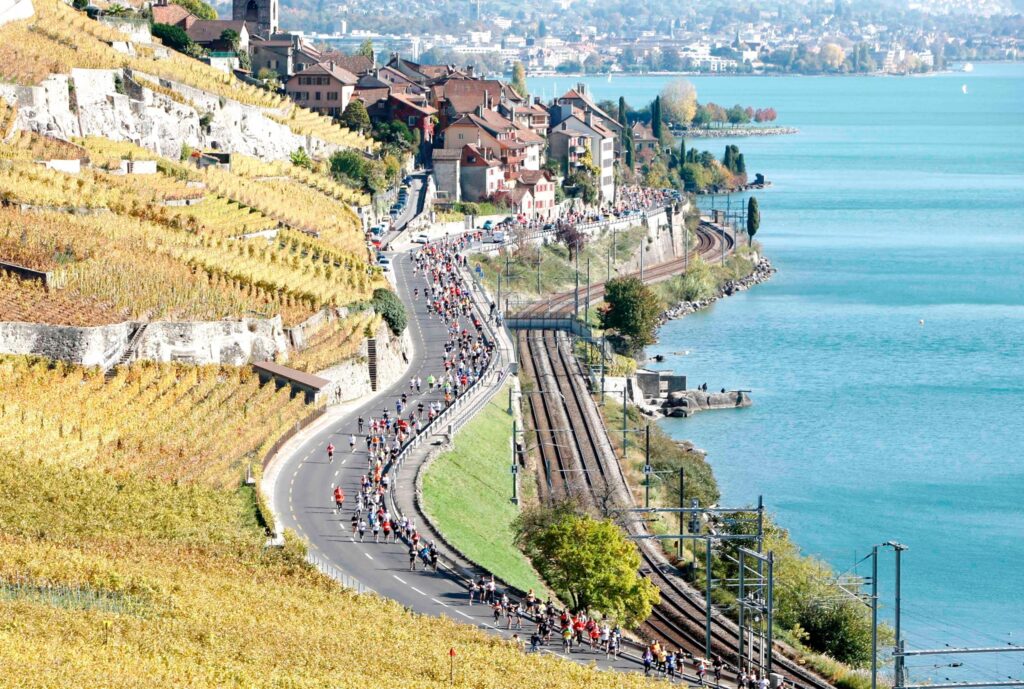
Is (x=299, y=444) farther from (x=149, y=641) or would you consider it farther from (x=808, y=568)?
(x=149, y=641)

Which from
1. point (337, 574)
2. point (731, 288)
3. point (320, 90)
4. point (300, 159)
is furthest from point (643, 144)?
point (337, 574)

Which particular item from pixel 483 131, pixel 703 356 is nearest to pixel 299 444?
pixel 703 356

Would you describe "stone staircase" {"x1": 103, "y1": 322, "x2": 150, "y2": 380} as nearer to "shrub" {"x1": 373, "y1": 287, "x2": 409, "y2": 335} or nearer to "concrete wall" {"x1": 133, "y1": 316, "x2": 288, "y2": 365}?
"concrete wall" {"x1": 133, "y1": 316, "x2": 288, "y2": 365}

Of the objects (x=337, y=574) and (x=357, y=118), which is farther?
(x=357, y=118)

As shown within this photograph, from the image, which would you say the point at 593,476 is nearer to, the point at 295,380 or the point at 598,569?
the point at 295,380

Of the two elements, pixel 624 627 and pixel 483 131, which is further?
pixel 483 131

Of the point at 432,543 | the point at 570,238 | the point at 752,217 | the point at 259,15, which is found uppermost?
the point at 259,15

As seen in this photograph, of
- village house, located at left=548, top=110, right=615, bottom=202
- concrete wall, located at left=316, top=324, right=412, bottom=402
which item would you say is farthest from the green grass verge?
village house, located at left=548, top=110, right=615, bottom=202
